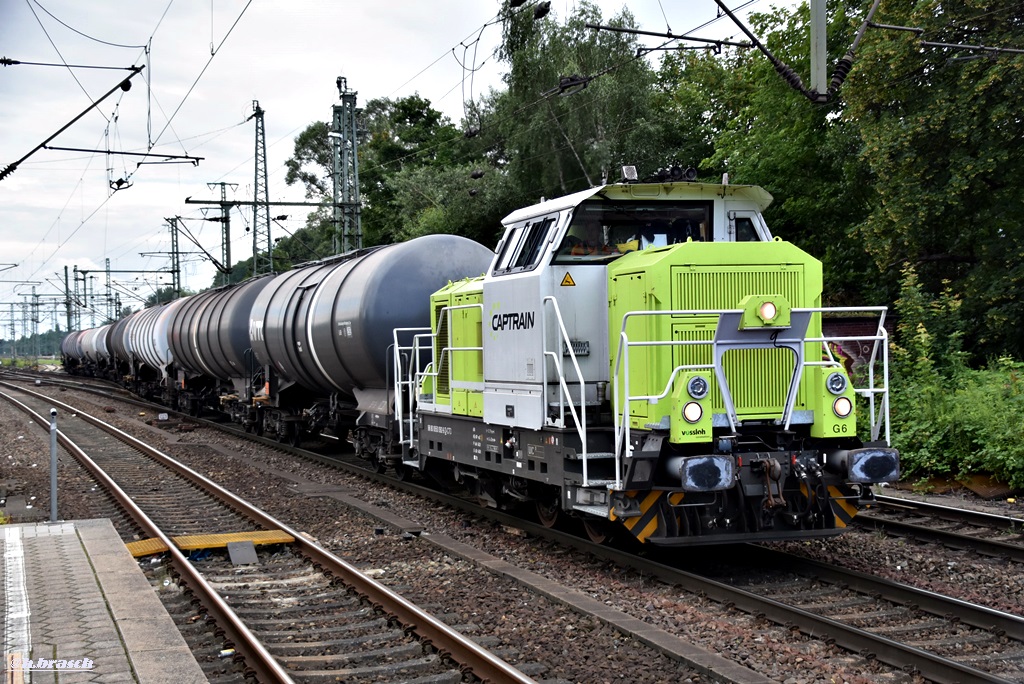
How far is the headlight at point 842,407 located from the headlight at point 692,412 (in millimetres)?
1306

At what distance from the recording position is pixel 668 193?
8.86 meters

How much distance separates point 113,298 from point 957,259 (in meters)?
61.0

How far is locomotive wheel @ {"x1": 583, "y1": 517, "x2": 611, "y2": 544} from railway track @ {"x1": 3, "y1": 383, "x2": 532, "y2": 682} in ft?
7.31

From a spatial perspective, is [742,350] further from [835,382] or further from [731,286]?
[835,382]

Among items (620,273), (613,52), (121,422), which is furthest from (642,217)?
(613,52)

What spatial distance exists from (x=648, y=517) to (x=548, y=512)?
228 cm

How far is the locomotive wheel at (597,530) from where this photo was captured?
29.6 feet

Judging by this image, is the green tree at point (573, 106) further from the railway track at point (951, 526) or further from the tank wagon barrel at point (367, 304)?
the railway track at point (951, 526)

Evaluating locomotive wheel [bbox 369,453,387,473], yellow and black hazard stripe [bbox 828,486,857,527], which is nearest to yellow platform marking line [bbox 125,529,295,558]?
locomotive wheel [bbox 369,453,387,473]

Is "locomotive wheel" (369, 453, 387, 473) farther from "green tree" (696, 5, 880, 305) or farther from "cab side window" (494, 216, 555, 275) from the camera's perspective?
"green tree" (696, 5, 880, 305)

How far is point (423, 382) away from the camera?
1248cm

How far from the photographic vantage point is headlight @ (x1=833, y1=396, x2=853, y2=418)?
7.98 m

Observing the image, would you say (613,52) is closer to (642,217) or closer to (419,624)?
(642,217)

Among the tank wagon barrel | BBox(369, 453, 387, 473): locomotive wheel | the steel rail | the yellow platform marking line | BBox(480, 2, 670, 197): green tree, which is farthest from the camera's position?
BBox(480, 2, 670, 197): green tree
